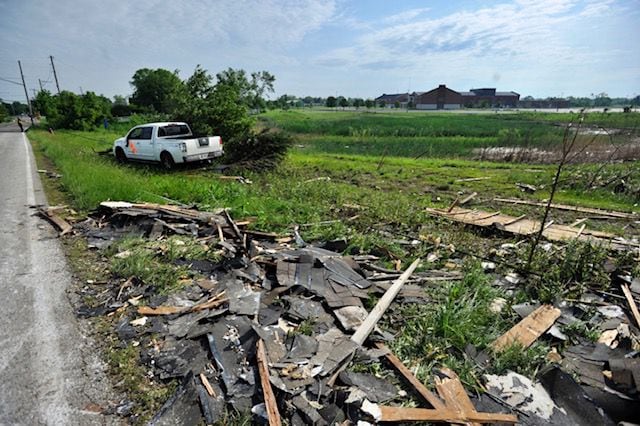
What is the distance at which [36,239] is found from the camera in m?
5.90

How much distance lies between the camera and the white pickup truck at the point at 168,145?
486 inches

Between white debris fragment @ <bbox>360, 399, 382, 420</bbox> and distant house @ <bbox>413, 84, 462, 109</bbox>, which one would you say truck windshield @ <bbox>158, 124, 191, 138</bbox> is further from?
distant house @ <bbox>413, 84, 462, 109</bbox>

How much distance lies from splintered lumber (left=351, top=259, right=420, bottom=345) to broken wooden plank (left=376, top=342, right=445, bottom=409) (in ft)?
0.71

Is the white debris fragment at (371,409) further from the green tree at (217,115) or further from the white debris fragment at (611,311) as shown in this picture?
the green tree at (217,115)

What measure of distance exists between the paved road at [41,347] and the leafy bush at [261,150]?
8507 millimetres

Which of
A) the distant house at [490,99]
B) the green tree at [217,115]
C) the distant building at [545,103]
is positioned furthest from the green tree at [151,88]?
the distant building at [545,103]

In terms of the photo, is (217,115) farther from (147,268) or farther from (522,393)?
(522,393)

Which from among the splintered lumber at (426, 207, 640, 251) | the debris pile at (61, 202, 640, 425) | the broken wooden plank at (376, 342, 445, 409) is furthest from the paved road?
the splintered lumber at (426, 207, 640, 251)

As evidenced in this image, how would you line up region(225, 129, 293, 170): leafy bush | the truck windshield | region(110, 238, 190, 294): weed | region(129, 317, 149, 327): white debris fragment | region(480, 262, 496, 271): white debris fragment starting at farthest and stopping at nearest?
region(225, 129, 293, 170): leafy bush < the truck windshield < region(480, 262, 496, 271): white debris fragment < region(110, 238, 190, 294): weed < region(129, 317, 149, 327): white debris fragment

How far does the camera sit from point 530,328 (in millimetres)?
3689

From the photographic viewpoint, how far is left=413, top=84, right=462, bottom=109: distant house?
11094 centimetres

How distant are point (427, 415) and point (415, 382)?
1.12ft

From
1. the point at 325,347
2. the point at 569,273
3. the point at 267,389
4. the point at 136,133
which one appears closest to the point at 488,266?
the point at 569,273

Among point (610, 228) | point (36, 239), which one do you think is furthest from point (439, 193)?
point (36, 239)
